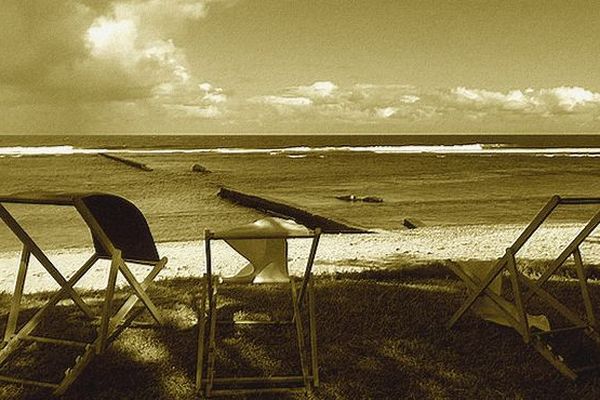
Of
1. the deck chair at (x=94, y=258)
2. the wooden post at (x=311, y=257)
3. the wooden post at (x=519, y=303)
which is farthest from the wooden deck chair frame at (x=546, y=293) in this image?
the deck chair at (x=94, y=258)

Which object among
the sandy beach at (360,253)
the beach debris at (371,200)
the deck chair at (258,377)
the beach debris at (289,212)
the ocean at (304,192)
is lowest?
the ocean at (304,192)

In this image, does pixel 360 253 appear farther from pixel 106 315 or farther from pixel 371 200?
pixel 371 200

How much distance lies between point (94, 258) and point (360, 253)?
5772mm

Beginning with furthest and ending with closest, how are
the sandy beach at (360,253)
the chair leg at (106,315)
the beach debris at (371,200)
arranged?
the beach debris at (371,200) < the sandy beach at (360,253) < the chair leg at (106,315)

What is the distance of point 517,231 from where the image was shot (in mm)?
12320

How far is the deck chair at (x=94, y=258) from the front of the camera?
358 centimetres

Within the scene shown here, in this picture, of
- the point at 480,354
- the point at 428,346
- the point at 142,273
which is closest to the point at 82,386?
the point at 428,346

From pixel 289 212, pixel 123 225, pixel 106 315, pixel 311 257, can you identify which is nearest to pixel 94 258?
pixel 123 225

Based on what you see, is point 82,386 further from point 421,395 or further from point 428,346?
point 428,346

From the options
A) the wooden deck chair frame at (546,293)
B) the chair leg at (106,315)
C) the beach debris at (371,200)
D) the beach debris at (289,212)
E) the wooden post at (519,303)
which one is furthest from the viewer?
the beach debris at (371,200)

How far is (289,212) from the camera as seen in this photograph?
55.0ft

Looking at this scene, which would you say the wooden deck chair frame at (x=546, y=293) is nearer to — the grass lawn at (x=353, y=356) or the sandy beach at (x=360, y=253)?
the grass lawn at (x=353, y=356)

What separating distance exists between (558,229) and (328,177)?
75.9 ft

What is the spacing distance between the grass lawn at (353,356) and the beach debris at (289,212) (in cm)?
781
